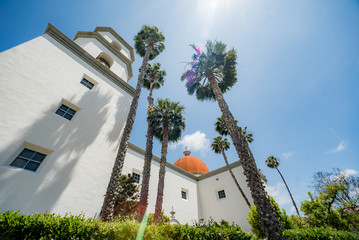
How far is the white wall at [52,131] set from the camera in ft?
20.1

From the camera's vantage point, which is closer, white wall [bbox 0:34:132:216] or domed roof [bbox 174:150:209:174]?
white wall [bbox 0:34:132:216]

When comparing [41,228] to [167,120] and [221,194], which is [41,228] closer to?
[167,120]

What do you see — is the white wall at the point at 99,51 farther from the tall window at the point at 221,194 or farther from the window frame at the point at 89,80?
the tall window at the point at 221,194

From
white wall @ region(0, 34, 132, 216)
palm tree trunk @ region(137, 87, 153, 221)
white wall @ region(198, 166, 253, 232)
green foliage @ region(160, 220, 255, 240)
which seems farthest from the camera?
white wall @ region(198, 166, 253, 232)

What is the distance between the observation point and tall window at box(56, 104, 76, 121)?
27.5 ft

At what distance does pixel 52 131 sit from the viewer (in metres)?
7.56

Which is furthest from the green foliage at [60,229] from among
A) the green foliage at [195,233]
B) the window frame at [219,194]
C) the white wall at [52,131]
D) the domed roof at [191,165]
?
the domed roof at [191,165]

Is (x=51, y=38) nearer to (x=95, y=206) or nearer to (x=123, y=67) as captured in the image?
(x=123, y=67)

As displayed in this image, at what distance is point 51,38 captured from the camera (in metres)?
9.59

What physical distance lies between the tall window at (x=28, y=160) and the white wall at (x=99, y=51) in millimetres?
9363

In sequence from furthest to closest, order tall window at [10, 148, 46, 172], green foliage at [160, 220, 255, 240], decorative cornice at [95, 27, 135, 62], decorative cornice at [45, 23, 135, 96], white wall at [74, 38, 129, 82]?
decorative cornice at [95, 27, 135, 62]
white wall at [74, 38, 129, 82]
decorative cornice at [45, 23, 135, 96]
tall window at [10, 148, 46, 172]
green foliage at [160, 220, 255, 240]

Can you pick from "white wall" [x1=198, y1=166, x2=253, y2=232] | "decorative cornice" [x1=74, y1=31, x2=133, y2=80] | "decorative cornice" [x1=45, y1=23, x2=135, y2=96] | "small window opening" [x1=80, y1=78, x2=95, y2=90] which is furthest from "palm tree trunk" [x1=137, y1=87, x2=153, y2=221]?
"white wall" [x1=198, y1=166, x2=253, y2=232]

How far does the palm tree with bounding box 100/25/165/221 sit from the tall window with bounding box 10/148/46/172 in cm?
339

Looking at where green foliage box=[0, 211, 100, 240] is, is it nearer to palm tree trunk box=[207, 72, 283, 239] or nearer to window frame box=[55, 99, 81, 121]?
window frame box=[55, 99, 81, 121]
